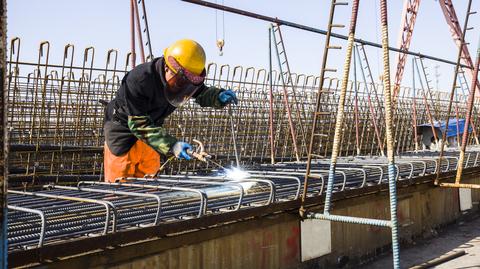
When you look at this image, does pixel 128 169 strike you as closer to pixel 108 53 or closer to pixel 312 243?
pixel 312 243

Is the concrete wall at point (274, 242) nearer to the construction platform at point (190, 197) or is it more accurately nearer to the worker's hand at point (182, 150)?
the construction platform at point (190, 197)

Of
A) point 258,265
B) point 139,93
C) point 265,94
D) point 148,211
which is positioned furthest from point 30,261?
point 265,94

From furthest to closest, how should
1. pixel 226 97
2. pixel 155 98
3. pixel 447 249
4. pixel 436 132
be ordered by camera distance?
pixel 436 132
pixel 447 249
pixel 226 97
pixel 155 98

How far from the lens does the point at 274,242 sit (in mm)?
4375

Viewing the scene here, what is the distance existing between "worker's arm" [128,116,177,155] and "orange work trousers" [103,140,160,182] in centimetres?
87

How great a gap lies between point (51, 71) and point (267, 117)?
15.5 feet

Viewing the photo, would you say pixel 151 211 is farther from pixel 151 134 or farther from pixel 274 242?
pixel 274 242

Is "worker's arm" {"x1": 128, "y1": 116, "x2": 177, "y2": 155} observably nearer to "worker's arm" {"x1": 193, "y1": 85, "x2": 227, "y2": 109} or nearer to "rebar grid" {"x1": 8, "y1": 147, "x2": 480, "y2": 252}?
"rebar grid" {"x1": 8, "y1": 147, "x2": 480, "y2": 252}

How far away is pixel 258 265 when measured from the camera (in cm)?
423

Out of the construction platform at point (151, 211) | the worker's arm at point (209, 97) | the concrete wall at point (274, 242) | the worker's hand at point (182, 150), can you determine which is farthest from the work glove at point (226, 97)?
the concrete wall at point (274, 242)

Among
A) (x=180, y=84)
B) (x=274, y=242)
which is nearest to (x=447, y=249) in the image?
(x=274, y=242)

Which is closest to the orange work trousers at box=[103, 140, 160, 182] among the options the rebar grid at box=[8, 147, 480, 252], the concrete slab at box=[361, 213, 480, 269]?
the rebar grid at box=[8, 147, 480, 252]

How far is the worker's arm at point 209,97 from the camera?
5.80 meters

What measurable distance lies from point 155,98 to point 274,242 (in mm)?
1774
